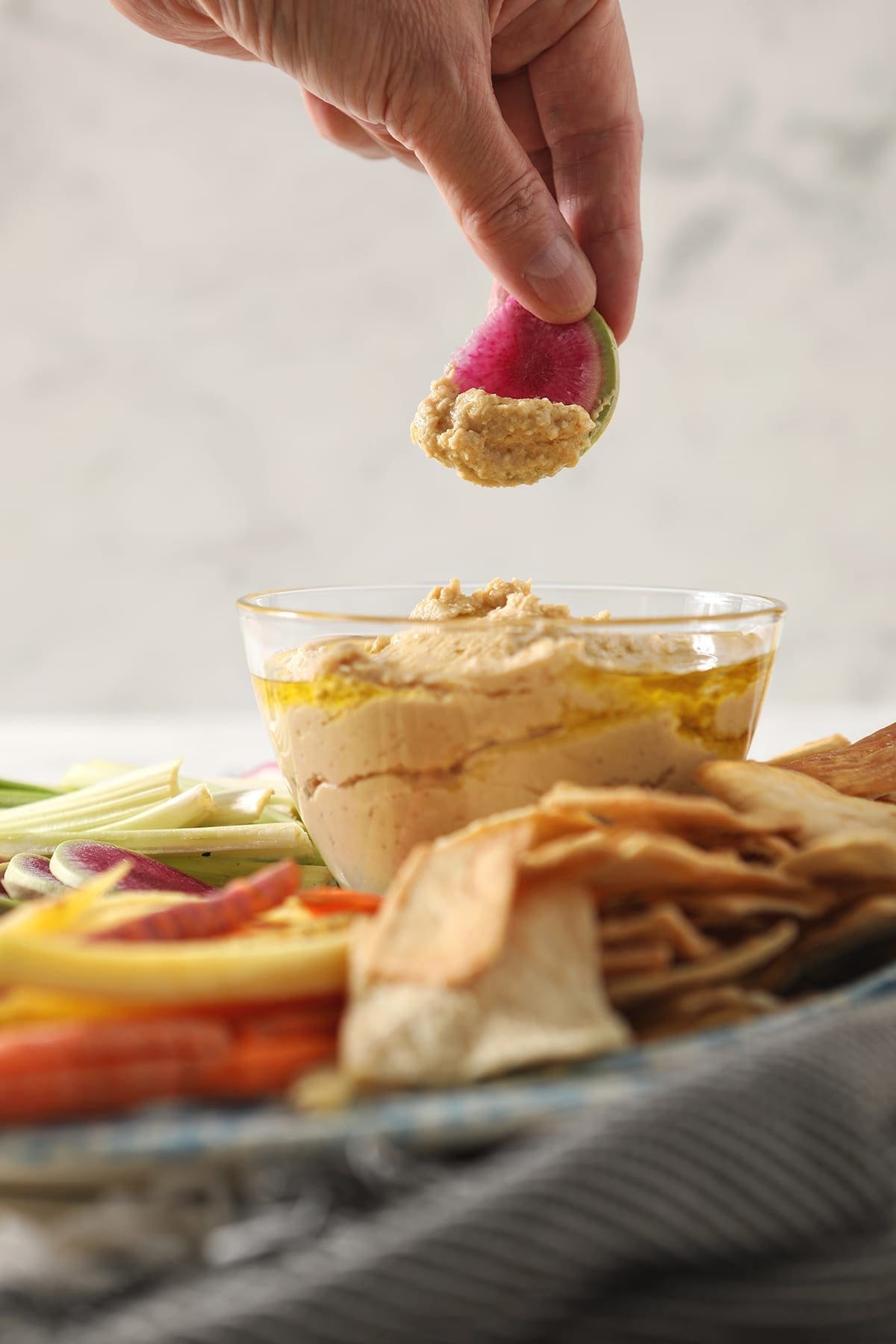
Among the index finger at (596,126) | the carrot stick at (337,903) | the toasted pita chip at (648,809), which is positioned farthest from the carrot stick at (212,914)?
the index finger at (596,126)

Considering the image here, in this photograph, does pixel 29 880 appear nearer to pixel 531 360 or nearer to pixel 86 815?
pixel 86 815

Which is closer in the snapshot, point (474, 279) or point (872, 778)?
point (872, 778)

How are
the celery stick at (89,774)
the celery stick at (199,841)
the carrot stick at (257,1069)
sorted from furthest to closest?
the celery stick at (89,774)
the celery stick at (199,841)
the carrot stick at (257,1069)

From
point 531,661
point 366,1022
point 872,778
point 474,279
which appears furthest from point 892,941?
point 474,279

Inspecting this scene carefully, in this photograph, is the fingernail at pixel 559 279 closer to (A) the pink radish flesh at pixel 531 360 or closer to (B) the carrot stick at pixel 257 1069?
(A) the pink radish flesh at pixel 531 360

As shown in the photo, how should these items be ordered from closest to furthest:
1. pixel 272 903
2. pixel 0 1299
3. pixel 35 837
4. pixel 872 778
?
pixel 0 1299, pixel 272 903, pixel 872 778, pixel 35 837

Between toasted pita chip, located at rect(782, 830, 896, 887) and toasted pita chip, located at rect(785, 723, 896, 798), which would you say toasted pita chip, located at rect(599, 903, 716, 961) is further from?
toasted pita chip, located at rect(785, 723, 896, 798)

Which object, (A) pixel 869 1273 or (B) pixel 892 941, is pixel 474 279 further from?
(A) pixel 869 1273

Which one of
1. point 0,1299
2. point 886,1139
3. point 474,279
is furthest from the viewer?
point 474,279
